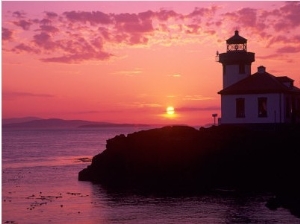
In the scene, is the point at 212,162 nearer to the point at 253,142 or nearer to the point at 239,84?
the point at 253,142

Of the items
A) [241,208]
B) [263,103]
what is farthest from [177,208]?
[263,103]

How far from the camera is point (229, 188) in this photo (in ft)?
114

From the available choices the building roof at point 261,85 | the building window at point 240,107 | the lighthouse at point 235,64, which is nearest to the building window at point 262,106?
the building roof at point 261,85

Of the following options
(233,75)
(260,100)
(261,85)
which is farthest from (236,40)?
(260,100)

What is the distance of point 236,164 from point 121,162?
875 centimetres

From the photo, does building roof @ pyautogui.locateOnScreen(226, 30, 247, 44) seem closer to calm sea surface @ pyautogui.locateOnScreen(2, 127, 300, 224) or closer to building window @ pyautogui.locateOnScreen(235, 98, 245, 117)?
building window @ pyautogui.locateOnScreen(235, 98, 245, 117)

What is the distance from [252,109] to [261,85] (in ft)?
5.95

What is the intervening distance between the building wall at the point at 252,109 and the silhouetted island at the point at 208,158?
1.64 feet

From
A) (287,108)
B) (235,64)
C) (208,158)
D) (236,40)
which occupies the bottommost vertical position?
(208,158)

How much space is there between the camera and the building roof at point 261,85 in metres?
40.6

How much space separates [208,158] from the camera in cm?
3644

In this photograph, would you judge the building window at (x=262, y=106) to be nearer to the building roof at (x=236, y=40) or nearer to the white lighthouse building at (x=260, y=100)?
the white lighthouse building at (x=260, y=100)

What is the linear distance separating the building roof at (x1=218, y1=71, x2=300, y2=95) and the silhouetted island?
2.45m

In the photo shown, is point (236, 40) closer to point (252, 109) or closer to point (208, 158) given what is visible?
point (252, 109)
